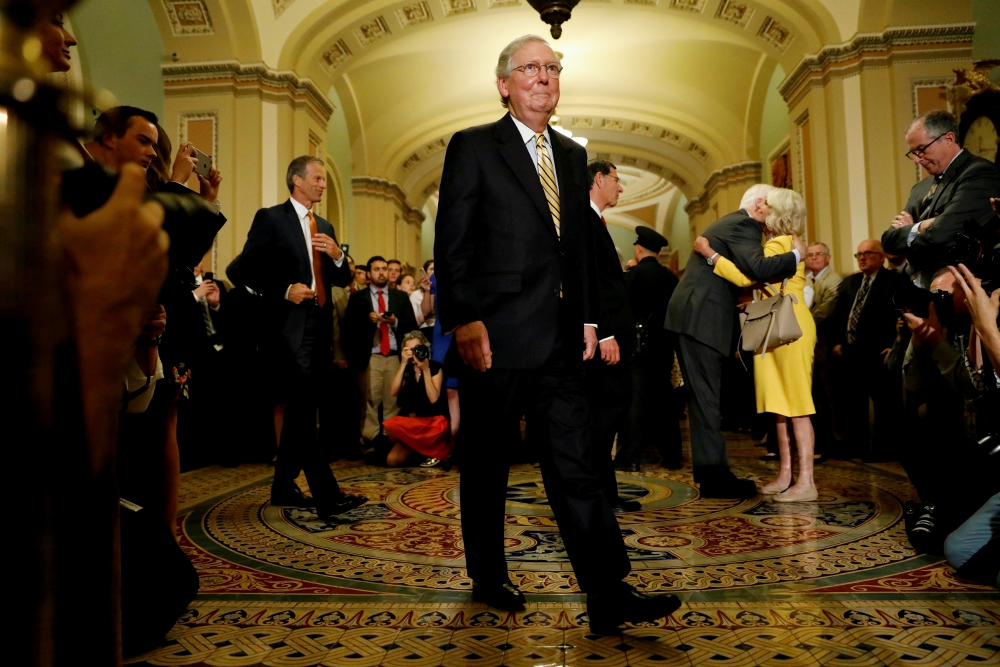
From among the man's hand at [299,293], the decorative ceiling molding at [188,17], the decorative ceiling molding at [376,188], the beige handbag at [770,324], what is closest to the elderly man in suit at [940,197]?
the beige handbag at [770,324]

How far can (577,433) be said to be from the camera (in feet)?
6.31

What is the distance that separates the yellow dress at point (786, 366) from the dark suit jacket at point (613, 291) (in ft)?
2.19

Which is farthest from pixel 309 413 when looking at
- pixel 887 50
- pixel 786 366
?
pixel 887 50

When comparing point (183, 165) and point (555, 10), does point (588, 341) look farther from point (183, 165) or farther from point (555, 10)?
point (555, 10)

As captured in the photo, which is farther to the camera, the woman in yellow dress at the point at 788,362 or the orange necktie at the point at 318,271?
the woman in yellow dress at the point at 788,362

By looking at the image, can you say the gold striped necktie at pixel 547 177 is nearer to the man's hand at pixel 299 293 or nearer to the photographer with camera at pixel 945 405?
the photographer with camera at pixel 945 405

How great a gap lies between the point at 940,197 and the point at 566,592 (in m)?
2.58

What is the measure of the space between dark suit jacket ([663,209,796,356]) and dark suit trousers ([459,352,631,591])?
1.87m

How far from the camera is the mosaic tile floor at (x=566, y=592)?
1725 mm

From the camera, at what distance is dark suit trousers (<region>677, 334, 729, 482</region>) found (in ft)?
12.1

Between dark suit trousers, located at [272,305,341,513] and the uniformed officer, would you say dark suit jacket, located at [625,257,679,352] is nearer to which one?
the uniformed officer

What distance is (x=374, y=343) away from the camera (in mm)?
6047

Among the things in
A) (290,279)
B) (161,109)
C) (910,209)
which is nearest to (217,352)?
(290,279)

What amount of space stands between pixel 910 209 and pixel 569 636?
3.00m
